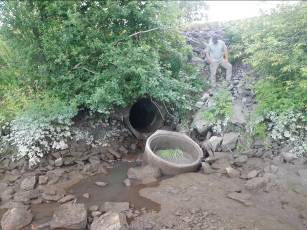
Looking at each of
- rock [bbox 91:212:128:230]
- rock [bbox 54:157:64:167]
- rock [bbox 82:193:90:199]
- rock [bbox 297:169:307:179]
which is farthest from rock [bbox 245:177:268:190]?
rock [bbox 54:157:64:167]

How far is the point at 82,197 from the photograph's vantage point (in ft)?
22.7

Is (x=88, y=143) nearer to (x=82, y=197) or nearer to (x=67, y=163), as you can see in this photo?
(x=67, y=163)

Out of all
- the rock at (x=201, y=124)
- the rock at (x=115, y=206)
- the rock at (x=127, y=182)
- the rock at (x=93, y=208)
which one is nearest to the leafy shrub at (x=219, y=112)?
the rock at (x=201, y=124)

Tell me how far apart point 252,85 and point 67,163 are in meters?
5.66

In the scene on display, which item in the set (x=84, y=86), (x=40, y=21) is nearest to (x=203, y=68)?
(x=84, y=86)

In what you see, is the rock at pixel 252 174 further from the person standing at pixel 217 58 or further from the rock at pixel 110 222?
the person standing at pixel 217 58

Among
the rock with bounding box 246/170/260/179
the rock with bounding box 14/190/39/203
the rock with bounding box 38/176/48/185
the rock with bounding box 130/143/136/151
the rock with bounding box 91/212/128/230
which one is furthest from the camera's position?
the rock with bounding box 130/143/136/151

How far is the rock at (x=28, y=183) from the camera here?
23.1ft

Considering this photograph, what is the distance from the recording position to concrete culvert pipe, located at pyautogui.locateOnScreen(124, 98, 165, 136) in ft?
32.9

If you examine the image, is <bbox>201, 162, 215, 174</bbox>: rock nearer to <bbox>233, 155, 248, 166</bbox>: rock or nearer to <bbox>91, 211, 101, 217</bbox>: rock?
<bbox>233, 155, 248, 166</bbox>: rock

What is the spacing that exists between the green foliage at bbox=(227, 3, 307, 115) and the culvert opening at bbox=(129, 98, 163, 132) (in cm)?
322

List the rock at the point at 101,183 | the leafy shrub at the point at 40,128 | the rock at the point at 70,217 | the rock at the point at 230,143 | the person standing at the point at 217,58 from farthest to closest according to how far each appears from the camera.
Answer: the person standing at the point at 217,58, the rock at the point at 230,143, the leafy shrub at the point at 40,128, the rock at the point at 101,183, the rock at the point at 70,217

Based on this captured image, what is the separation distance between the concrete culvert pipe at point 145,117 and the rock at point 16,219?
4.35m

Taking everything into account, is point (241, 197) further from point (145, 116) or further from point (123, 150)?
point (145, 116)
